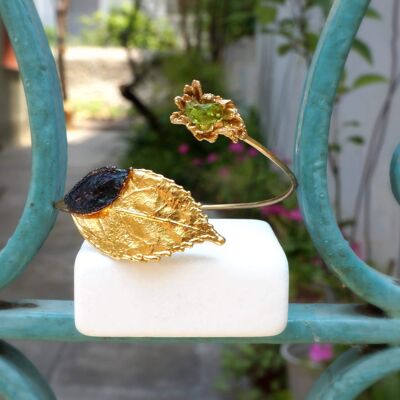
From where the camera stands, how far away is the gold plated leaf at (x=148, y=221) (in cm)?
53

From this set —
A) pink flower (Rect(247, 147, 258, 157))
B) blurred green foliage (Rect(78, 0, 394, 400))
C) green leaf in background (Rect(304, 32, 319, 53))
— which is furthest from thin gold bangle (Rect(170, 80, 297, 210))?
pink flower (Rect(247, 147, 258, 157))

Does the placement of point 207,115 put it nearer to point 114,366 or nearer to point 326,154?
point 326,154

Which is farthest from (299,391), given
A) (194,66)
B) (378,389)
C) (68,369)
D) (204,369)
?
(194,66)

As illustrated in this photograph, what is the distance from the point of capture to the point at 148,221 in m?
0.53

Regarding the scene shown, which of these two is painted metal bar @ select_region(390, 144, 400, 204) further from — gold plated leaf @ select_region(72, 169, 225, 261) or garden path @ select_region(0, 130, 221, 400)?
garden path @ select_region(0, 130, 221, 400)

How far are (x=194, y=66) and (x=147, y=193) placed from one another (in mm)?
6350

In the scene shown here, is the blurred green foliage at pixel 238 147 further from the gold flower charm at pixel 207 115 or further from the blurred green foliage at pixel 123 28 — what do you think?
the gold flower charm at pixel 207 115

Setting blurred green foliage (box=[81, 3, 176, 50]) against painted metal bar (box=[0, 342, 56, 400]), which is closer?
painted metal bar (box=[0, 342, 56, 400])

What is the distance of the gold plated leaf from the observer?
1.72 ft

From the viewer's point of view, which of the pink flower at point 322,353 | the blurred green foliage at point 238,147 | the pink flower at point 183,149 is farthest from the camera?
the pink flower at point 183,149

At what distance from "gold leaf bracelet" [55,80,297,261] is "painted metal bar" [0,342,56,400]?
154 mm

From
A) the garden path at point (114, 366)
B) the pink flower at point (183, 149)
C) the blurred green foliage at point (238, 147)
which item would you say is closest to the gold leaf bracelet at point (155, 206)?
the blurred green foliage at point (238, 147)

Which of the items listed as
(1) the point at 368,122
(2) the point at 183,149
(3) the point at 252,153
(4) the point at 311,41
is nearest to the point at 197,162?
(2) the point at 183,149

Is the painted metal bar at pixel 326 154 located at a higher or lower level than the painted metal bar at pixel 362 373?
higher
